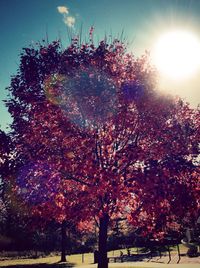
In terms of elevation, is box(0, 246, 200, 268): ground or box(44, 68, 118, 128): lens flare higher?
box(44, 68, 118, 128): lens flare

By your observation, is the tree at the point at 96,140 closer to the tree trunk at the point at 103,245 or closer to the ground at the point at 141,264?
the tree trunk at the point at 103,245

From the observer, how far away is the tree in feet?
44.4

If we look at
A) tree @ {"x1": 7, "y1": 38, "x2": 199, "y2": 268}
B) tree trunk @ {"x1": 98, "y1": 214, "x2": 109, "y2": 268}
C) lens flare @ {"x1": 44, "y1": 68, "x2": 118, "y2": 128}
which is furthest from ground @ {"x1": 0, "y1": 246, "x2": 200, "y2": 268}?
lens flare @ {"x1": 44, "y1": 68, "x2": 118, "y2": 128}

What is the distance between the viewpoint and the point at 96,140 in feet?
48.7

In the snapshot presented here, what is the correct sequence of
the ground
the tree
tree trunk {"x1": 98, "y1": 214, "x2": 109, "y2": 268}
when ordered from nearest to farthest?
the tree
tree trunk {"x1": 98, "y1": 214, "x2": 109, "y2": 268}
the ground

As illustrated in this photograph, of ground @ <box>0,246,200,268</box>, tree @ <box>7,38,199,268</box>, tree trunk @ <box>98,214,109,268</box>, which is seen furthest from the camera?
ground @ <box>0,246,200,268</box>

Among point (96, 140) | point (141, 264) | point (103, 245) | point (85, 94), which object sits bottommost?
point (141, 264)

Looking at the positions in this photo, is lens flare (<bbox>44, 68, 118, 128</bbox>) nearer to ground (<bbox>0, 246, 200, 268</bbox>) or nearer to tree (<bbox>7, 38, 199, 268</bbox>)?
tree (<bbox>7, 38, 199, 268</bbox>)

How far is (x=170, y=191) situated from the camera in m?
13.0

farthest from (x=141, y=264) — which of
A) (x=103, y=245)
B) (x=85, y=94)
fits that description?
(x=85, y=94)

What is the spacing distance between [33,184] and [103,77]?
6329mm

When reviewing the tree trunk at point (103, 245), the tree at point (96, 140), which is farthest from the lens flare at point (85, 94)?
the tree trunk at point (103, 245)

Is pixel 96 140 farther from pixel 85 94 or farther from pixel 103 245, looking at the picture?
pixel 103 245

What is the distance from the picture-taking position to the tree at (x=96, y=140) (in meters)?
13.5
